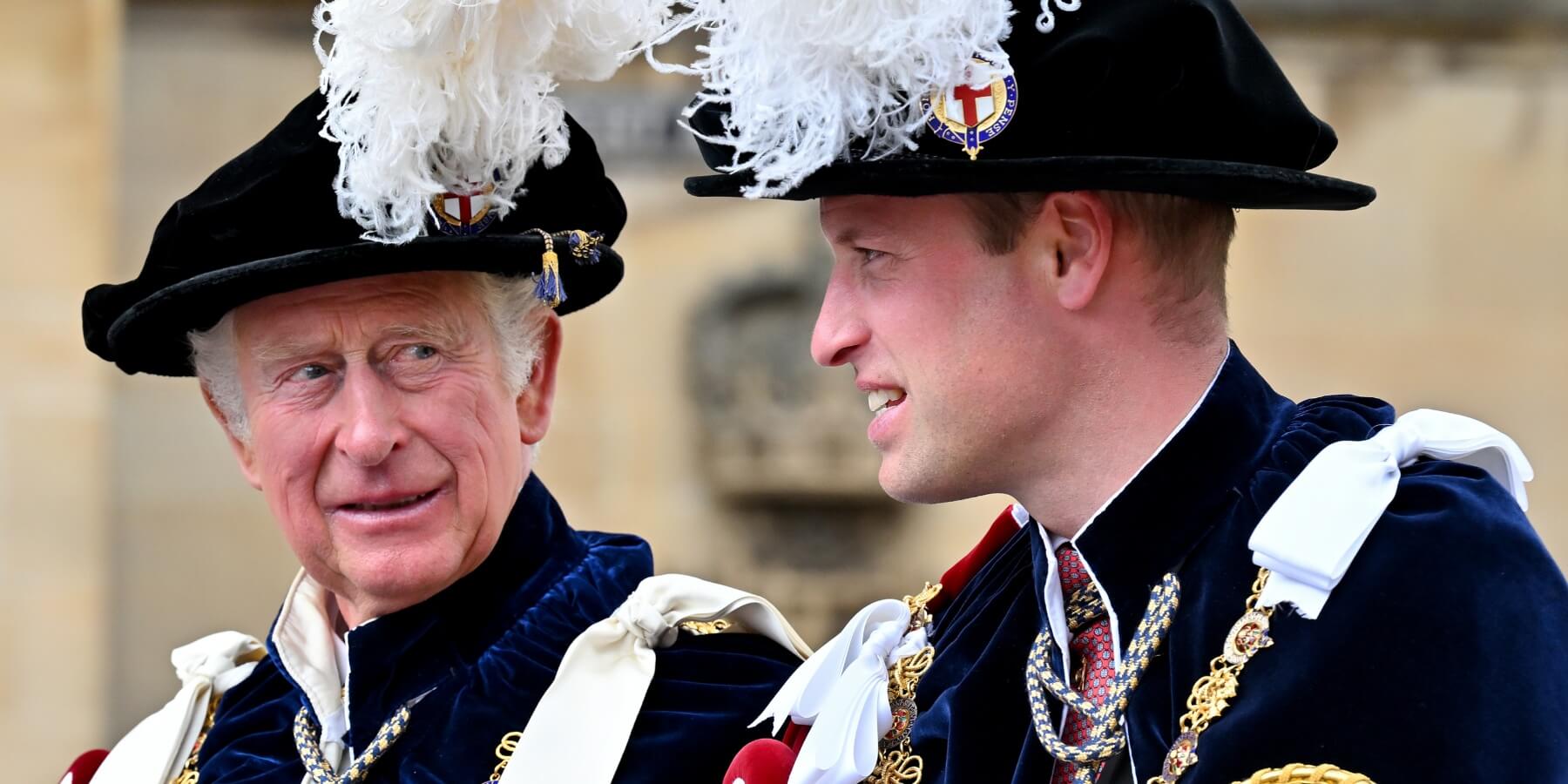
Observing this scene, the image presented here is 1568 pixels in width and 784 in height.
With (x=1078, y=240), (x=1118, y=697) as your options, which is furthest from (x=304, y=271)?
(x=1118, y=697)

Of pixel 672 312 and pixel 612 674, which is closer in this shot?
pixel 612 674

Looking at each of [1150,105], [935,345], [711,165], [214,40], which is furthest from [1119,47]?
[214,40]

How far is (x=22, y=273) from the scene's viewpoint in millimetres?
6438

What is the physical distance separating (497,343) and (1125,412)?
1.15 meters

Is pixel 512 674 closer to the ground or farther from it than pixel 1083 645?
closer to the ground

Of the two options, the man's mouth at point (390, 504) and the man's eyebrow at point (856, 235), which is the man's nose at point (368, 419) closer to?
the man's mouth at point (390, 504)

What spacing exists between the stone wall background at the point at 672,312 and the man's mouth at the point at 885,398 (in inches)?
179

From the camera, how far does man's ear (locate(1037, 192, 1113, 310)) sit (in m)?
2.22

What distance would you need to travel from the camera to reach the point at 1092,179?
7.00ft

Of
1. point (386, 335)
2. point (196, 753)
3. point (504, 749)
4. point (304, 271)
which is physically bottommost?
point (196, 753)

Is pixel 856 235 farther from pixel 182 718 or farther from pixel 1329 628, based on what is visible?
pixel 182 718

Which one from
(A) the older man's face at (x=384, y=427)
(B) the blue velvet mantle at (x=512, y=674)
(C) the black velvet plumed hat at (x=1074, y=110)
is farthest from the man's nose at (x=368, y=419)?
(C) the black velvet plumed hat at (x=1074, y=110)

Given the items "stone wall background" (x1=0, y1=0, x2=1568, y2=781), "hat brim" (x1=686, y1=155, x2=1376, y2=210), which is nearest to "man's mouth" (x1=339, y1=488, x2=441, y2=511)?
"hat brim" (x1=686, y1=155, x2=1376, y2=210)

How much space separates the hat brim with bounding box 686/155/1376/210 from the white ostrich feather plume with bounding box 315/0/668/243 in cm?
71
